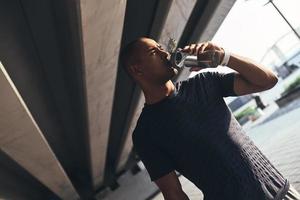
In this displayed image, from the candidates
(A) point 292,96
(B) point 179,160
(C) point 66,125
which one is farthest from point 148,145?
(A) point 292,96

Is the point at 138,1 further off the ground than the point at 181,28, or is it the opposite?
the point at 138,1

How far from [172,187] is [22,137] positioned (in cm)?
Result: 327

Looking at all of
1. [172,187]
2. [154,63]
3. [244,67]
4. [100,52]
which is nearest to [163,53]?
[154,63]

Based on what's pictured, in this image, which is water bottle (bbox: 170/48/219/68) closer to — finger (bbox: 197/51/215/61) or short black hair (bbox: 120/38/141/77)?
finger (bbox: 197/51/215/61)

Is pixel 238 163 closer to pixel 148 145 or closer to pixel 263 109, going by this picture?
pixel 148 145

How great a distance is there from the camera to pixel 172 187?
7.72 feet

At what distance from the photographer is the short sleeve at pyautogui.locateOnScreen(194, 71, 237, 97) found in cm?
232

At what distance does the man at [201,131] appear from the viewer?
2.12 metres

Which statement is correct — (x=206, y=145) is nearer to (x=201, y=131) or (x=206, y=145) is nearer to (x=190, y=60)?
(x=201, y=131)

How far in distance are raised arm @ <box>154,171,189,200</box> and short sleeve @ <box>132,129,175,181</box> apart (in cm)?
3

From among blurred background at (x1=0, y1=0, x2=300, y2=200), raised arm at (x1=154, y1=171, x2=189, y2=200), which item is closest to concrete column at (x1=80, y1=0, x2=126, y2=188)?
blurred background at (x1=0, y1=0, x2=300, y2=200)

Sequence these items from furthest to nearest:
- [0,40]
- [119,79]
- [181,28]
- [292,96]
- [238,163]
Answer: [292,96] < [119,79] < [181,28] < [0,40] < [238,163]

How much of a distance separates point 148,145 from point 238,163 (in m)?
0.55

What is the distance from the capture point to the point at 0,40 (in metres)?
4.06
